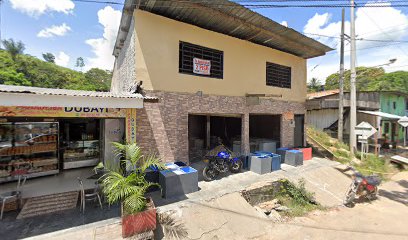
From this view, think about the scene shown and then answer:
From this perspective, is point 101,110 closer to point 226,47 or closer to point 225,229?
point 225,229

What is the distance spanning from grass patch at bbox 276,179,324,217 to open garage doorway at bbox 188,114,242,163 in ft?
→ 14.5

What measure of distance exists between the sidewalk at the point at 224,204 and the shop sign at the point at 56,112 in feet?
10.4

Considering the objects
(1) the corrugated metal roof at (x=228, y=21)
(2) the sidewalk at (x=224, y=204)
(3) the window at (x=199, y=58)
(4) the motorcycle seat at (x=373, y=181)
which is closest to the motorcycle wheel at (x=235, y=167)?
(2) the sidewalk at (x=224, y=204)

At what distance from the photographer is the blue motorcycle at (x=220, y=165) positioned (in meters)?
8.09

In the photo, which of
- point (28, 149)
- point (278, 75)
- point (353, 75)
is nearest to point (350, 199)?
point (278, 75)

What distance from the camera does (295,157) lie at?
10.5 m

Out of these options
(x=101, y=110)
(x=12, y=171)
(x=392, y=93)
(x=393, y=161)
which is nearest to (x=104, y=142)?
(x=101, y=110)

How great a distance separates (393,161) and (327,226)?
11.0 meters

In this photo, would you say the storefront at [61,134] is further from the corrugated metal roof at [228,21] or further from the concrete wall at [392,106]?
the concrete wall at [392,106]

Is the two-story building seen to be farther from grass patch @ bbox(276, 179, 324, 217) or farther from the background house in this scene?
the background house

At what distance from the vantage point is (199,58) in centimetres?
894

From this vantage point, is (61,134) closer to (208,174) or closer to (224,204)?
(208,174)

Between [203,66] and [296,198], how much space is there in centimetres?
691

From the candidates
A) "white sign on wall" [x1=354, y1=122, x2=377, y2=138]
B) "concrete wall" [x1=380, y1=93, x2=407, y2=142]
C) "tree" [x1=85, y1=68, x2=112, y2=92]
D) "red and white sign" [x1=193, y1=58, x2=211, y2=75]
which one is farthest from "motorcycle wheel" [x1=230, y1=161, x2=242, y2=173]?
"tree" [x1=85, y1=68, x2=112, y2=92]
